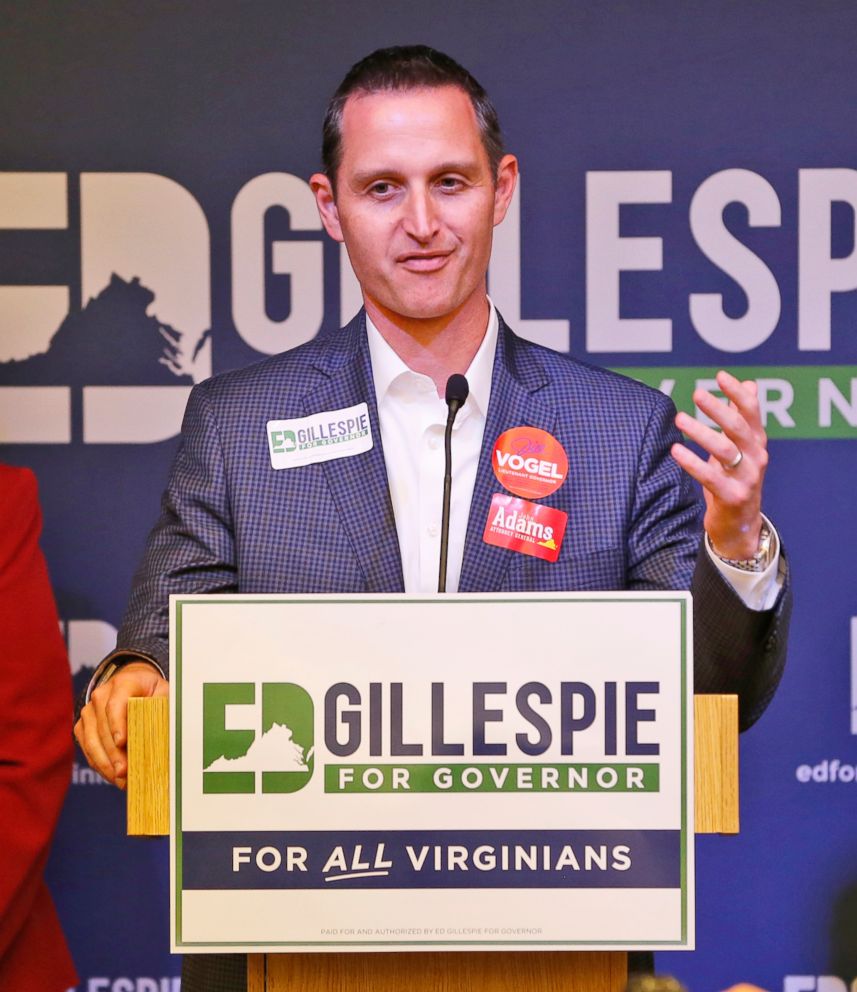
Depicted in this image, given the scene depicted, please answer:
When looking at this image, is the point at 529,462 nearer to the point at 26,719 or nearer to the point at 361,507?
the point at 361,507

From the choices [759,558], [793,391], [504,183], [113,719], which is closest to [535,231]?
[793,391]

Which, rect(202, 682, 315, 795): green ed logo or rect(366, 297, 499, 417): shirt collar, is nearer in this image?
rect(202, 682, 315, 795): green ed logo

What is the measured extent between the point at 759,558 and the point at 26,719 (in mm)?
1327

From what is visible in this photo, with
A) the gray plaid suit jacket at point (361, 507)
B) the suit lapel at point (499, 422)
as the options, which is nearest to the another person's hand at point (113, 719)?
the gray plaid suit jacket at point (361, 507)

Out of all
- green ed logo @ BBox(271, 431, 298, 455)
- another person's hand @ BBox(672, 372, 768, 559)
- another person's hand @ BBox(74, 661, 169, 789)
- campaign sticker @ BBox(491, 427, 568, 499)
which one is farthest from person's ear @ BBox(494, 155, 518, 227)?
another person's hand @ BBox(74, 661, 169, 789)

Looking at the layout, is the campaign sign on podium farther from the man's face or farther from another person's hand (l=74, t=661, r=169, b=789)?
the man's face

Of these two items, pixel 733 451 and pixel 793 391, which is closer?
pixel 733 451

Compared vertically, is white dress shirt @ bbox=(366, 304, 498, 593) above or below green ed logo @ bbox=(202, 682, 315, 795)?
above

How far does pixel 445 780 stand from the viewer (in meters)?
1.20

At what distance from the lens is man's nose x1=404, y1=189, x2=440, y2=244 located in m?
1.74

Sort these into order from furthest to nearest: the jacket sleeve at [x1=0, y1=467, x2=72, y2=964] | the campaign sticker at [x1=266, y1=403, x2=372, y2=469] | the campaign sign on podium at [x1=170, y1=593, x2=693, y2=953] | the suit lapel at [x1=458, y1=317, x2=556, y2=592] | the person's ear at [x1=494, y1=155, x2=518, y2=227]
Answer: the jacket sleeve at [x1=0, y1=467, x2=72, y2=964] → the person's ear at [x1=494, y1=155, x2=518, y2=227] → the campaign sticker at [x1=266, y1=403, x2=372, y2=469] → the suit lapel at [x1=458, y1=317, x2=556, y2=592] → the campaign sign on podium at [x1=170, y1=593, x2=693, y2=953]

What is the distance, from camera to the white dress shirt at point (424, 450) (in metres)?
1.78

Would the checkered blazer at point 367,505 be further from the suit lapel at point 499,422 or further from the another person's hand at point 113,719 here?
the another person's hand at point 113,719

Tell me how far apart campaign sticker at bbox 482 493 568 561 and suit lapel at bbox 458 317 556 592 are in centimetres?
1
